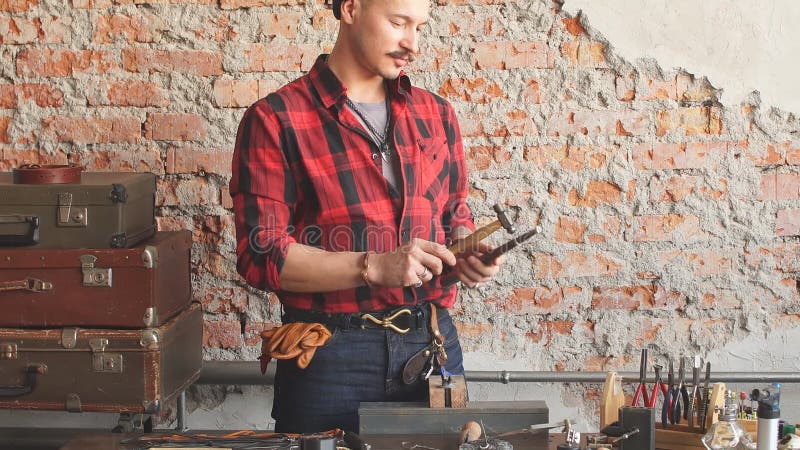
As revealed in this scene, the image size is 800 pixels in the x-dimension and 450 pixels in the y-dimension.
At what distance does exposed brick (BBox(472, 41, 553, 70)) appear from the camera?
137 inches

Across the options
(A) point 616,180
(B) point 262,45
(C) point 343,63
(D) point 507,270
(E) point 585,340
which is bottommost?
(E) point 585,340

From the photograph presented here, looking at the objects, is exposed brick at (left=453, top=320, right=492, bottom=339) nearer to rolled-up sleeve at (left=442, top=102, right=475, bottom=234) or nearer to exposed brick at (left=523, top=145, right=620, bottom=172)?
exposed brick at (left=523, top=145, right=620, bottom=172)

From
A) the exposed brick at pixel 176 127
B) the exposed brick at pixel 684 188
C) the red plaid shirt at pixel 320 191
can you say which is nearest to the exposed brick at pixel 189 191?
the exposed brick at pixel 176 127

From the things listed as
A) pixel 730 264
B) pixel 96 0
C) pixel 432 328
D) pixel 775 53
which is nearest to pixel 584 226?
pixel 730 264

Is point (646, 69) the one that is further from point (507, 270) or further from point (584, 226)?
point (507, 270)

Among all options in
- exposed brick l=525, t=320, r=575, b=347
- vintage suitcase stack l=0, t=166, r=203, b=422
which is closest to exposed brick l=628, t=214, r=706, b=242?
exposed brick l=525, t=320, r=575, b=347

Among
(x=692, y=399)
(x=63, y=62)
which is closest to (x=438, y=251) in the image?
(x=692, y=399)

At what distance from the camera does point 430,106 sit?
9.31 feet

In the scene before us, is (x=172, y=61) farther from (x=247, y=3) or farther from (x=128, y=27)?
Answer: (x=247, y=3)

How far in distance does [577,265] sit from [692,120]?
637mm

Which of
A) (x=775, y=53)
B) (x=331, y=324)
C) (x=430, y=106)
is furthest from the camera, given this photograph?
(x=775, y=53)

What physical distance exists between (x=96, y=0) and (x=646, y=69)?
1.93 m

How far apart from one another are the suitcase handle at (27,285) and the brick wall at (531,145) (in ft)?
2.06

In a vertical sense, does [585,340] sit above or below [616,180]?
below
